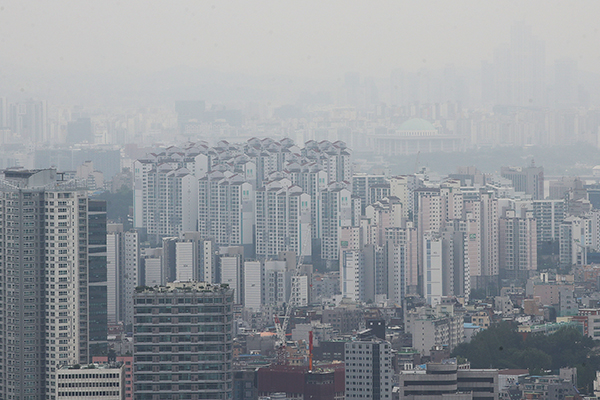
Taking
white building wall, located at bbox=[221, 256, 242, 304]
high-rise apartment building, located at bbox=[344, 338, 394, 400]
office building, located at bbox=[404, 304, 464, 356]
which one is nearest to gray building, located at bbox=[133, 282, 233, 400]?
high-rise apartment building, located at bbox=[344, 338, 394, 400]

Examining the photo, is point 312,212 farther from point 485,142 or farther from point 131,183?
point 485,142

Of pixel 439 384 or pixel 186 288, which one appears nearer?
pixel 186 288

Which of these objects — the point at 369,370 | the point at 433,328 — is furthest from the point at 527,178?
the point at 369,370

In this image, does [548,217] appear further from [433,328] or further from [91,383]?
[91,383]

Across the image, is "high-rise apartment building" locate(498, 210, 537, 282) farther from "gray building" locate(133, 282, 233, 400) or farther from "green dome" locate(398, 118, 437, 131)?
"green dome" locate(398, 118, 437, 131)

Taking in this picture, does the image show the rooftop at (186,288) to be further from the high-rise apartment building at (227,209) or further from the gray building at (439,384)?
the high-rise apartment building at (227,209)

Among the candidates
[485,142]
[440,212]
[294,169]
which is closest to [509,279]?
[440,212]

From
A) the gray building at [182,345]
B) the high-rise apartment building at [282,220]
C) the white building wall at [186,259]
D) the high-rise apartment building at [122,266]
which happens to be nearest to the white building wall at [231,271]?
the white building wall at [186,259]

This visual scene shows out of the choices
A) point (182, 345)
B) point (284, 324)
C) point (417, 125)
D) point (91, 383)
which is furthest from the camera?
point (417, 125)
